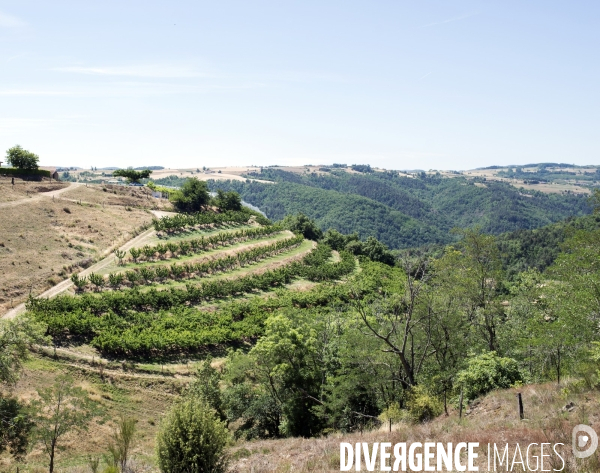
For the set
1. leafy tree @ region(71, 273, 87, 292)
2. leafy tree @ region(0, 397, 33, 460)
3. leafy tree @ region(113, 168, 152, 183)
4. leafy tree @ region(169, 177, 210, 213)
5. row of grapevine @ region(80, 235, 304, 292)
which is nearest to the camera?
leafy tree @ region(0, 397, 33, 460)

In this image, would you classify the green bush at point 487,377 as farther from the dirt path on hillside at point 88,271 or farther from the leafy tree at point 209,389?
the dirt path on hillside at point 88,271

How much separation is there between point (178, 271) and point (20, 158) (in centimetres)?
4807

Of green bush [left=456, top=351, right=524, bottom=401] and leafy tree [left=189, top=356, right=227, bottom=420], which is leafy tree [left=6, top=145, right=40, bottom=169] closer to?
leafy tree [left=189, top=356, right=227, bottom=420]

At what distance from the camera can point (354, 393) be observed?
25781 mm

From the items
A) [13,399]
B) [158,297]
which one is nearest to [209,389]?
[13,399]

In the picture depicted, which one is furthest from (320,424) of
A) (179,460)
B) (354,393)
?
(179,460)

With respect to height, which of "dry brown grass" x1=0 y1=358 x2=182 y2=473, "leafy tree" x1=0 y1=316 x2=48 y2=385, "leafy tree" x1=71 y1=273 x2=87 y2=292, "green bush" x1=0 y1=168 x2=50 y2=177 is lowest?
"dry brown grass" x1=0 y1=358 x2=182 y2=473

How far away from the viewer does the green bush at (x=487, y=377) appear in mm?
21438

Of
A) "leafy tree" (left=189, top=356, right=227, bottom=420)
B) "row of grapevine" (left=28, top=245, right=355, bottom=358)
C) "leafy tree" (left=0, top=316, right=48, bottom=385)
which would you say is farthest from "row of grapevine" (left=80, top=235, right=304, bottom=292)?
"leafy tree" (left=189, top=356, right=227, bottom=420)

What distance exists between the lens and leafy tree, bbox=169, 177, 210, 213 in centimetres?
8656

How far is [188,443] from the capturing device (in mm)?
15625

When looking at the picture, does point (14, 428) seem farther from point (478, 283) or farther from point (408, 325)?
point (478, 283)

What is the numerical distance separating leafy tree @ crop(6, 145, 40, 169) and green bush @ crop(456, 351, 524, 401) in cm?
8809

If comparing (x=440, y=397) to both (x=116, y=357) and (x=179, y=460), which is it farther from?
(x=116, y=357)
